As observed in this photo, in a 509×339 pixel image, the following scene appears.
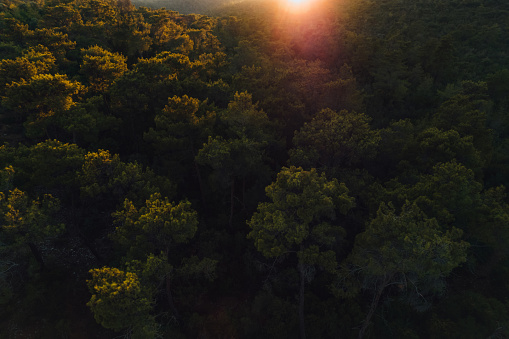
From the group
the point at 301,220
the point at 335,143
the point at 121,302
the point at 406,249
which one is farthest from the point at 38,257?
the point at 406,249

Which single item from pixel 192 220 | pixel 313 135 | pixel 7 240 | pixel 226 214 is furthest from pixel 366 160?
pixel 7 240

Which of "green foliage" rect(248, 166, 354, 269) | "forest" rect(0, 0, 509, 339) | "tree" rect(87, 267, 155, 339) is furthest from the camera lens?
"forest" rect(0, 0, 509, 339)

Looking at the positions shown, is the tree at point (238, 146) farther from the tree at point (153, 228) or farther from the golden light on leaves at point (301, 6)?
the golden light on leaves at point (301, 6)

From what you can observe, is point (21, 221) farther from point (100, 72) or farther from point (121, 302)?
point (100, 72)

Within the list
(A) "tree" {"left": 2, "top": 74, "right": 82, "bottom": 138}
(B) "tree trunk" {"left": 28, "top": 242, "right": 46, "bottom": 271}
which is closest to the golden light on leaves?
(A) "tree" {"left": 2, "top": 74, "right": 82, "bottom": 138}

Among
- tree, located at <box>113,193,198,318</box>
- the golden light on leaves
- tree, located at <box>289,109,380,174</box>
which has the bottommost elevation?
tree, located at <box>113,193,198,318</box>

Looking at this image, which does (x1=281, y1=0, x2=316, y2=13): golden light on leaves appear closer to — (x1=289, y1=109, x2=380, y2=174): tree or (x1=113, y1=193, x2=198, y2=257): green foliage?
(x1=289, y1=109, x2=380, y2=174): tree
